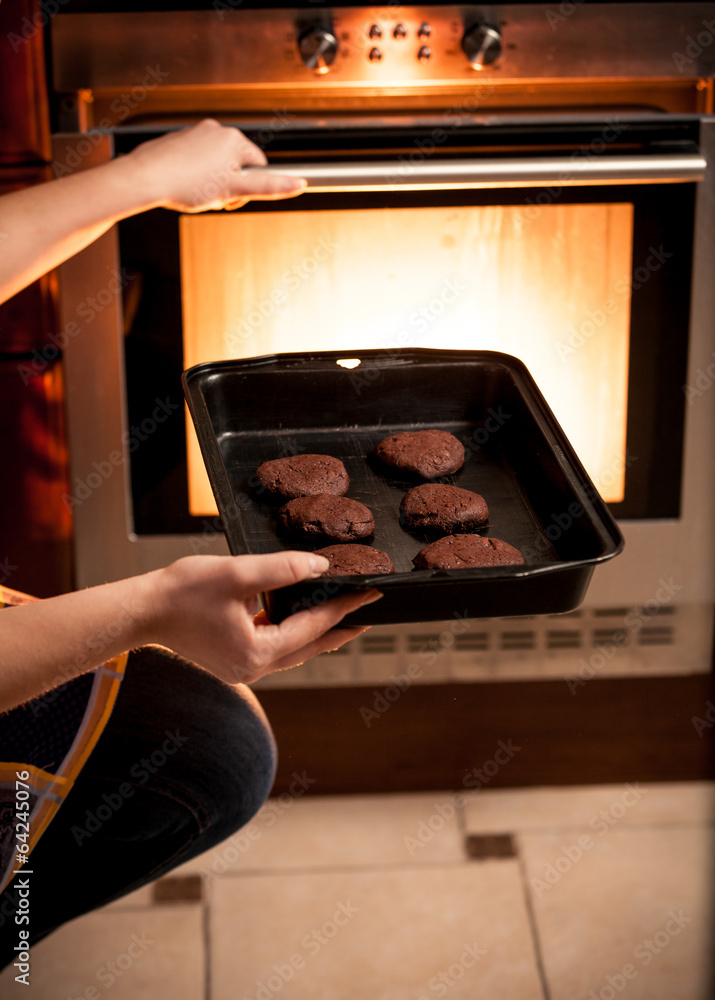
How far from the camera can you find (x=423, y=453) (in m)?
0.93

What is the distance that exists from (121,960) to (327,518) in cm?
94

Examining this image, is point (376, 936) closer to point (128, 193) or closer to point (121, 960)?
point (121, 960)

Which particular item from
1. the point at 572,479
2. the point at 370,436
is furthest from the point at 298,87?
the point at 572,479

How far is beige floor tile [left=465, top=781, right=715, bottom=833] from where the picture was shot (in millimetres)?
1634

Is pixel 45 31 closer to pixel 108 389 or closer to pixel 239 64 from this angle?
pixel 239 64

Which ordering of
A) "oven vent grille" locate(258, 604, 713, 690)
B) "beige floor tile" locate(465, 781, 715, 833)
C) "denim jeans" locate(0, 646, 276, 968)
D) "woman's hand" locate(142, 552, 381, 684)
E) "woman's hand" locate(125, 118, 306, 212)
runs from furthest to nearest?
"beige floor tile" locate(465, 781, 715, 833)
"oven vent grille" locate(258, 604, 713, 690)
"woman's hand" locate(125, 118, 306, 212)
"denim jeans" locate(0, 646, 276, 968)
"woman's hand" locate(142, 552, 381, 684)

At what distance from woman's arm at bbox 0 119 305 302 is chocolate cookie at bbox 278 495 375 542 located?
0.48 meters

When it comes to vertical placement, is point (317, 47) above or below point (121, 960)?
above

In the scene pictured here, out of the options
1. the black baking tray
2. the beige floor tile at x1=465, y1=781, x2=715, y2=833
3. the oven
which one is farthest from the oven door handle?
the beige floor tile at x1=465, y1=781, x2=715, y2=833

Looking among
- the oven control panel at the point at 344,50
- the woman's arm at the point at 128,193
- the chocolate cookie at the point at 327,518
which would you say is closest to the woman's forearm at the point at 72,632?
the chocolate cookie at the point at 327,518

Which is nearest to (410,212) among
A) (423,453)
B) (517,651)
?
(423,453)

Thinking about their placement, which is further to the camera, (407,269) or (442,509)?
(407,269)

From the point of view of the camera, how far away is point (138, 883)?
3.71 ft

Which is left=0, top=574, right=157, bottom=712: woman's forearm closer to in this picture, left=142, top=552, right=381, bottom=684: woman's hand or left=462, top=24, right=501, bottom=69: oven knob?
left=142, top=552, right=381, bottom=684: woman's hand
